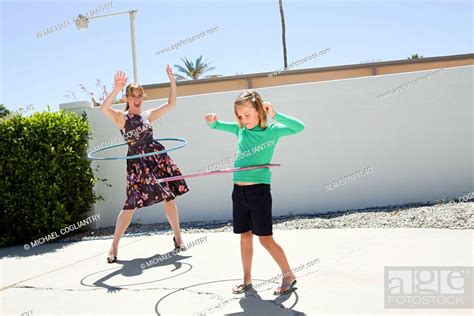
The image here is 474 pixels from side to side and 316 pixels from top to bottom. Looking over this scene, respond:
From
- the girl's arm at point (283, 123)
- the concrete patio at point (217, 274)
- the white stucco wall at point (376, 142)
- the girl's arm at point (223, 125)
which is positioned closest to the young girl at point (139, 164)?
the concrete patio at point (217, 274)

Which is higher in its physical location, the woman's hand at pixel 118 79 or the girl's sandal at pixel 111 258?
the woman's hand at pixel 118 79

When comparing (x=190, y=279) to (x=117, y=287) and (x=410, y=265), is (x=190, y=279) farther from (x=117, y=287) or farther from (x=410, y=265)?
(x=410, y=265)

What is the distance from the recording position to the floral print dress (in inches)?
206

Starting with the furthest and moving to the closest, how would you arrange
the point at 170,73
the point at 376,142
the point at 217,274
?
the point at 376,142, the point at 170,73, the point at 217,274

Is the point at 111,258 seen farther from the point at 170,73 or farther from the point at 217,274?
the point at 170,73

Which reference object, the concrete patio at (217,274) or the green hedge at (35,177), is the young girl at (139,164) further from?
the green hedge at (35,177)

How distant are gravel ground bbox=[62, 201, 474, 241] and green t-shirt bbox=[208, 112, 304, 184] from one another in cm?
294

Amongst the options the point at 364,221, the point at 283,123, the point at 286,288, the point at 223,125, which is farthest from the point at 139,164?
the point at 364,221

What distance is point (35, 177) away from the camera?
6691 millimetres

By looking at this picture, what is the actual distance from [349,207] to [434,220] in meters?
1.68

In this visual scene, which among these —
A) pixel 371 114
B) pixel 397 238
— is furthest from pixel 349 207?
pixel 397 238

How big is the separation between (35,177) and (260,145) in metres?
4.10

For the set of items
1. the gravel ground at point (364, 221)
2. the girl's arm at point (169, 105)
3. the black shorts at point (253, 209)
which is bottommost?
the gravel ground at point (364, 221)

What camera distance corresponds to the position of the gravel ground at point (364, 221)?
600cm
